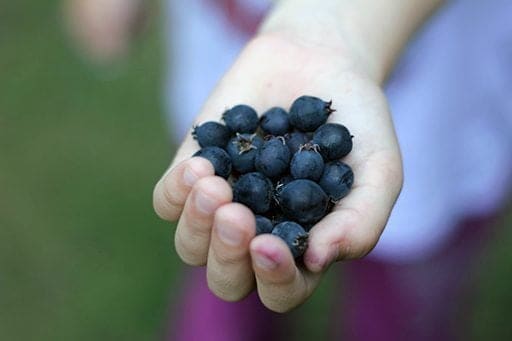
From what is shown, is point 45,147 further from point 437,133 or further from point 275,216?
point 275,216

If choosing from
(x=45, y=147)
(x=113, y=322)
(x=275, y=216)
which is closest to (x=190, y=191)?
(x=275, y=216)

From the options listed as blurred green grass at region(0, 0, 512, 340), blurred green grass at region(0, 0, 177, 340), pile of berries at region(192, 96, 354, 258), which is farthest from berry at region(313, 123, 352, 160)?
blurred green grass at region(0, 0, 177, 340)

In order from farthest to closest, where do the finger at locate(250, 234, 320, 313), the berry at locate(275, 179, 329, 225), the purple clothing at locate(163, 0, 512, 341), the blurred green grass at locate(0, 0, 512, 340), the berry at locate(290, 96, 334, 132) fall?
the blurred green grass at locate(0, 0, 512, 340) → the purple clothing at locate(163, 0, 512, 341) → the berry at locate(290, 96, 334, 132) → the berry at locate(275, 179, 329, 225) → the finger at locate(250, 234, 320, 313)

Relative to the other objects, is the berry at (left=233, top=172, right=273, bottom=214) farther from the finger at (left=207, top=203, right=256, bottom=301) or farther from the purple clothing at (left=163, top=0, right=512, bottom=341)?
the purple clothing at (left=163, top=0, right=512, bottom=341)

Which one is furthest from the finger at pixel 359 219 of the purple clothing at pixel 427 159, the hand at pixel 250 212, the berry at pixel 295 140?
the purple clothing at pixel 427 159

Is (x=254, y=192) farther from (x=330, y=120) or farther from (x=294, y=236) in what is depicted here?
(x=330, y=120)

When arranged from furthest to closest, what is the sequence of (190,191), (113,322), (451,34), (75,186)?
(75,186) → (113,322) → (451,34) → (190,191)
